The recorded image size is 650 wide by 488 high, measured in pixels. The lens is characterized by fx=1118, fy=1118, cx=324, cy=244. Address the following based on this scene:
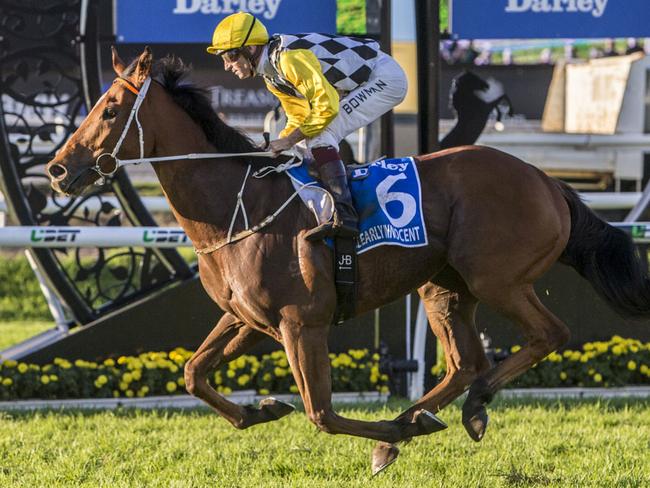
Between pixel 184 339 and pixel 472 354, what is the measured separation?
216cm

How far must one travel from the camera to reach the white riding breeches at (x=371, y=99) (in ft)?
15.1

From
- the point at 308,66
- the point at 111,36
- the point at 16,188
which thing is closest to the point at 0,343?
Answer: the point at 16,188

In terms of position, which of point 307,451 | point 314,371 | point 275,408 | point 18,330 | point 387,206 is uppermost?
point 387,206

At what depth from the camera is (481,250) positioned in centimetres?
450

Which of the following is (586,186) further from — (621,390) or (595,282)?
(595,282)

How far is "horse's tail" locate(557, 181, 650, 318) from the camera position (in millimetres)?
4676

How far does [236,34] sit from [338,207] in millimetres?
783

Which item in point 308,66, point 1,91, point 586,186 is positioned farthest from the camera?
point 586,186

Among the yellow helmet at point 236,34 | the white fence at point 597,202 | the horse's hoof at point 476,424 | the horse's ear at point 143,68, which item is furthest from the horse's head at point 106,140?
the white fence at point 597,202

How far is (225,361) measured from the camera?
479 centimetres

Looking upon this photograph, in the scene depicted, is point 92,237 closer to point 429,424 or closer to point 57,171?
point 57,171

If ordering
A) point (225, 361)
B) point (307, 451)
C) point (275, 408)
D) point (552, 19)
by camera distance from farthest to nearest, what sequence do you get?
point (552, 19) < point (307, 451) < point (225, 361) < point (275, 408)

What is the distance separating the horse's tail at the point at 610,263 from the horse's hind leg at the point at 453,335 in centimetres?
52

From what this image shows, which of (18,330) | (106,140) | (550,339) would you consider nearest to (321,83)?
(106,140)
